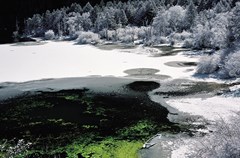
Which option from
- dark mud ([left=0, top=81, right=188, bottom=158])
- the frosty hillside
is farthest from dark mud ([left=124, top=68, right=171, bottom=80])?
dark mud ([left=0, top=81, right=188, bottom=158])

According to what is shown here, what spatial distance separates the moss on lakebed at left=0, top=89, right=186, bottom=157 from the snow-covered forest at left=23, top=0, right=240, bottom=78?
14.5 m

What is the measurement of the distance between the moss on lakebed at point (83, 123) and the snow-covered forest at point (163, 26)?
573 inches

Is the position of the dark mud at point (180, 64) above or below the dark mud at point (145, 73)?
above

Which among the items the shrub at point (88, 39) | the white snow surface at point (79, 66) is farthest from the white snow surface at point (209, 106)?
the shrub at point (88, 39)

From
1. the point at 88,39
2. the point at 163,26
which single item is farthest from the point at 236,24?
the point at 88,39

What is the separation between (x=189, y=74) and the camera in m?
41.1

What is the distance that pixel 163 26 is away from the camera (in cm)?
9062

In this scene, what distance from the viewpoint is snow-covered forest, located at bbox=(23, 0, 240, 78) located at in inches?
1633

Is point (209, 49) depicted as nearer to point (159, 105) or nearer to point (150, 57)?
point (150, 57)

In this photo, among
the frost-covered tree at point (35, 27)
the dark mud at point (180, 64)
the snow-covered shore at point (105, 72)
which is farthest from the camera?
the frost-covered tree at point (35, 27)

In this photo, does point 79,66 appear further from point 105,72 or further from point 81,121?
point 81,121

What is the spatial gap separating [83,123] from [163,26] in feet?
225

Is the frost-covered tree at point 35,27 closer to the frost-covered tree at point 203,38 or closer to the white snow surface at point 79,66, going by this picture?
the white snow surface at point 79,66

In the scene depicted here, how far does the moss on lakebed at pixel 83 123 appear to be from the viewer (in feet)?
71.5
